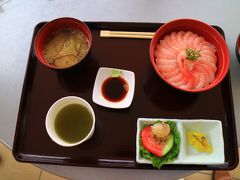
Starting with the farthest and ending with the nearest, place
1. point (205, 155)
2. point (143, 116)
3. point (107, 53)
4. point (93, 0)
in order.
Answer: point (93, 0), point (107, 53), point (143, 116), point (205, 155)

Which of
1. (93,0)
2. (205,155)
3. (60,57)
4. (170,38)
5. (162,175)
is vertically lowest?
(162,175)

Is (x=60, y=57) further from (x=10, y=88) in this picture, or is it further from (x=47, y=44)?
(x=10, y=88)

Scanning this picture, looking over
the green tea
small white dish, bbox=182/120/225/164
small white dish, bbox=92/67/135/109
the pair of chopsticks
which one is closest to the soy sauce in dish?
small white dish, bbox=92/67/135/109

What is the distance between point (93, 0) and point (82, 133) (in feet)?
2.84

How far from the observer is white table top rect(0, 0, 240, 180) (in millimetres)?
1573

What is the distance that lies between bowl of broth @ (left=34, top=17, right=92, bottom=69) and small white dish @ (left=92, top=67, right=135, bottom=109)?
14cm

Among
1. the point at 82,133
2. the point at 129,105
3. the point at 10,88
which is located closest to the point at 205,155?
the point at 129,105

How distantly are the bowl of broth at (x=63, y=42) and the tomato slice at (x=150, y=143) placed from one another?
1.64ft

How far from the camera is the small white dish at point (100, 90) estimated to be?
56.7 inches

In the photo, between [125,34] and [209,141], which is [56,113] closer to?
[125,34]

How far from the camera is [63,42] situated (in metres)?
Answer: 1.51

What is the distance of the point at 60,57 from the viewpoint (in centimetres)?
148

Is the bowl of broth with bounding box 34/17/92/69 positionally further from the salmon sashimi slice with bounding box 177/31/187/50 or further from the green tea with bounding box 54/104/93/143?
the salmon sashimi slice with bounding box 177/31/187/50

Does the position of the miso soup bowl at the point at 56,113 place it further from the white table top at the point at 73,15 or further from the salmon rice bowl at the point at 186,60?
the salmon rice bowl at the point at 186,60
